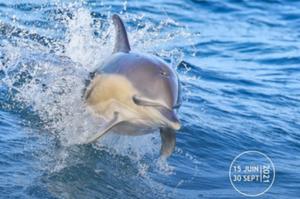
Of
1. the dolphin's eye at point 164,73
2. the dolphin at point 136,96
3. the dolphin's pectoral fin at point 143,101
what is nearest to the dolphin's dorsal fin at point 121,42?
the dolphin at point 136,96

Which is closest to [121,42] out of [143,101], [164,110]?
[143,101]

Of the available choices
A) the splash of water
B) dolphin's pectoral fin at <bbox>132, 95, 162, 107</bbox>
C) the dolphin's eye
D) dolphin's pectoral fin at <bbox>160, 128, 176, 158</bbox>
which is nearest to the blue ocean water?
the splash of water

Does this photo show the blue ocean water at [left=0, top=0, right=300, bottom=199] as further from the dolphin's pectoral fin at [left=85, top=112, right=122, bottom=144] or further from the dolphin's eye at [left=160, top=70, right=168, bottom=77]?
the dolphin's eye at [left=160, top=70, right=168, bottom=77]

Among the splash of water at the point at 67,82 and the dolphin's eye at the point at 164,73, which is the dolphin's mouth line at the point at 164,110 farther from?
the splash of water at the point at 67,82

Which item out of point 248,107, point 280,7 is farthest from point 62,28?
point 280,7

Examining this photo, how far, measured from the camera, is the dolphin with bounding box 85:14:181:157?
17.0 ft

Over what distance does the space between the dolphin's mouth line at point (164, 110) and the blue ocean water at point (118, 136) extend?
3.39ft

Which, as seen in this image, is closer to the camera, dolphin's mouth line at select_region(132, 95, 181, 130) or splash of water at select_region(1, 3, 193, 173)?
dolphin's mouth line at select_region(132, 95, 181, 130)

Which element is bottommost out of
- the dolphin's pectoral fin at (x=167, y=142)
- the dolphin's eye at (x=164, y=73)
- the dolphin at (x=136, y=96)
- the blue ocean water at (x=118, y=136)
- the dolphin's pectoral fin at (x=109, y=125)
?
the blue ocean water at (x=118, y=136)

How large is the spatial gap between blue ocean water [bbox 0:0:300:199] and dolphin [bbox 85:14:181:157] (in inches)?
20.5

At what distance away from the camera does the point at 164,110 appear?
16.9 ft

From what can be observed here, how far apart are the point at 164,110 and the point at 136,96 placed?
0.97 ft

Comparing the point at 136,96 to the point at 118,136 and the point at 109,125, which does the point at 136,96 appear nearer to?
the point at 109,125

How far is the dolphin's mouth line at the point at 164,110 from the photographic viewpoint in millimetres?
5047
